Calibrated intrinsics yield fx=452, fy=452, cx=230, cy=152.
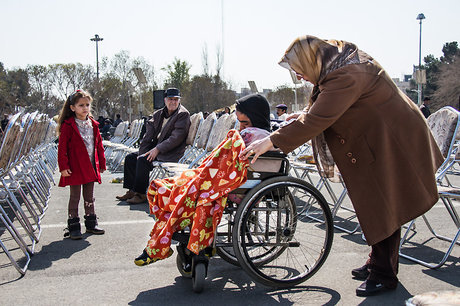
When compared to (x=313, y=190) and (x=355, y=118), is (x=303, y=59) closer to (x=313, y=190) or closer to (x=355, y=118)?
(x=355, y=118)

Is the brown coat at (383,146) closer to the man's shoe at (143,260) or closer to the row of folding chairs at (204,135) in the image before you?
the man's shoe at (143,260)

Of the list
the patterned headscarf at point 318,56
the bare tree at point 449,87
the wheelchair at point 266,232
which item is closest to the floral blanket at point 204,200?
the wheelchair at point 266,232

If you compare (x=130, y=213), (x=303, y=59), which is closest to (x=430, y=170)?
(x=303, y=59)

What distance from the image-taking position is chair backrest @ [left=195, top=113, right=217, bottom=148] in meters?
6.19

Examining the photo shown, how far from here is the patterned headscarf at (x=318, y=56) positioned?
9.08 feet

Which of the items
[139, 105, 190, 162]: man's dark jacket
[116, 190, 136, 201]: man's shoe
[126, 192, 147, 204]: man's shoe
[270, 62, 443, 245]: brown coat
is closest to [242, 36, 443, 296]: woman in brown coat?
[270, 62, 443, 245]: brown coat

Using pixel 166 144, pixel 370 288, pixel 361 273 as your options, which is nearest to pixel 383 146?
pixel 370 288

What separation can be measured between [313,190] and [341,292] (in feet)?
2.29

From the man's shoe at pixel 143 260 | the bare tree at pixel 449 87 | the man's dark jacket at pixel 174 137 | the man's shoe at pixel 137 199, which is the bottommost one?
the man's shoe at pixel 137 199

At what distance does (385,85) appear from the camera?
2.79 meters

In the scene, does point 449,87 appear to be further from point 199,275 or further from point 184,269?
point 199,275

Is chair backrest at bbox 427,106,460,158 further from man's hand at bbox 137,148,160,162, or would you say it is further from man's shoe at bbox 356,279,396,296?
man's hand at bbox 137,148,160,162

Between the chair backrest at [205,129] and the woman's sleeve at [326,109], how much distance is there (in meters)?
3.41

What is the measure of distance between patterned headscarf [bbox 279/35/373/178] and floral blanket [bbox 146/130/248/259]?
62cm
